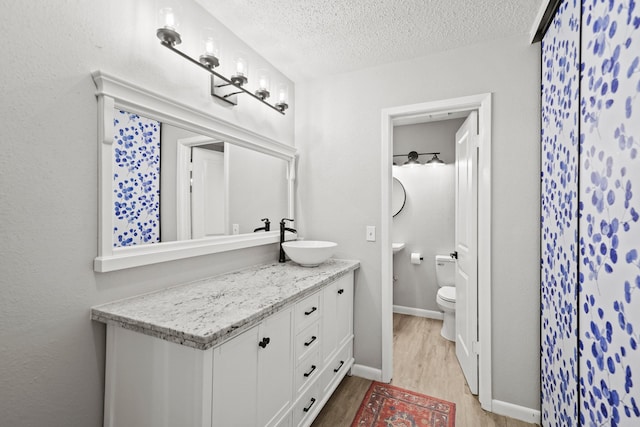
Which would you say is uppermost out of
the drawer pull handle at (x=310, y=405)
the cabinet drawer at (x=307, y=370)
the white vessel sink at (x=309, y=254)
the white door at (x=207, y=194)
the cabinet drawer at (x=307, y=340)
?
the white door at (x=207, y=194)

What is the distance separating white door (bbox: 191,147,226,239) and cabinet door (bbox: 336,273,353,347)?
920 millimetres

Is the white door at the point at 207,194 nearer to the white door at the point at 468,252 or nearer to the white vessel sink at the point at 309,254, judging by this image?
the white vessel sink at the point at 309,254

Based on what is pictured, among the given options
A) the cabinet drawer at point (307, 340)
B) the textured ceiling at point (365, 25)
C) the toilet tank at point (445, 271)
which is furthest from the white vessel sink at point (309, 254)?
the toilet tank at point (445, 271)

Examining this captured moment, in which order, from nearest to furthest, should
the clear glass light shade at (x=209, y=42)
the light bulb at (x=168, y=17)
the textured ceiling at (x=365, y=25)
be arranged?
the light bulb at (x=168, y=17), the clear glass light shade at (x=209, y=42), the textured ceiling at (x=365, y=25)

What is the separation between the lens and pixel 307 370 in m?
1.70

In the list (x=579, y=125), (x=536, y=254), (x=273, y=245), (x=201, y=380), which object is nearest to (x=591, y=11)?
(x=579, y=125)

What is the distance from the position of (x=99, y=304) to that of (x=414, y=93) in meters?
2.31

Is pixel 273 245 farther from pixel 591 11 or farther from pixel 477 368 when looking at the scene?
pixel 591 11

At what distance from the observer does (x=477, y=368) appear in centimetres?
211

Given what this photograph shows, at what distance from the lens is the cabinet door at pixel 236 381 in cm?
109

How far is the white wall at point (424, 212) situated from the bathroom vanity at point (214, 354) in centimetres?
232

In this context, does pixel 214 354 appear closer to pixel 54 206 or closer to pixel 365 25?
pixel 54 206

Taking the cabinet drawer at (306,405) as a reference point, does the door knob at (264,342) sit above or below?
above

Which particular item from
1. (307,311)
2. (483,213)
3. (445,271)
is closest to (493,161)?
(483,213)
